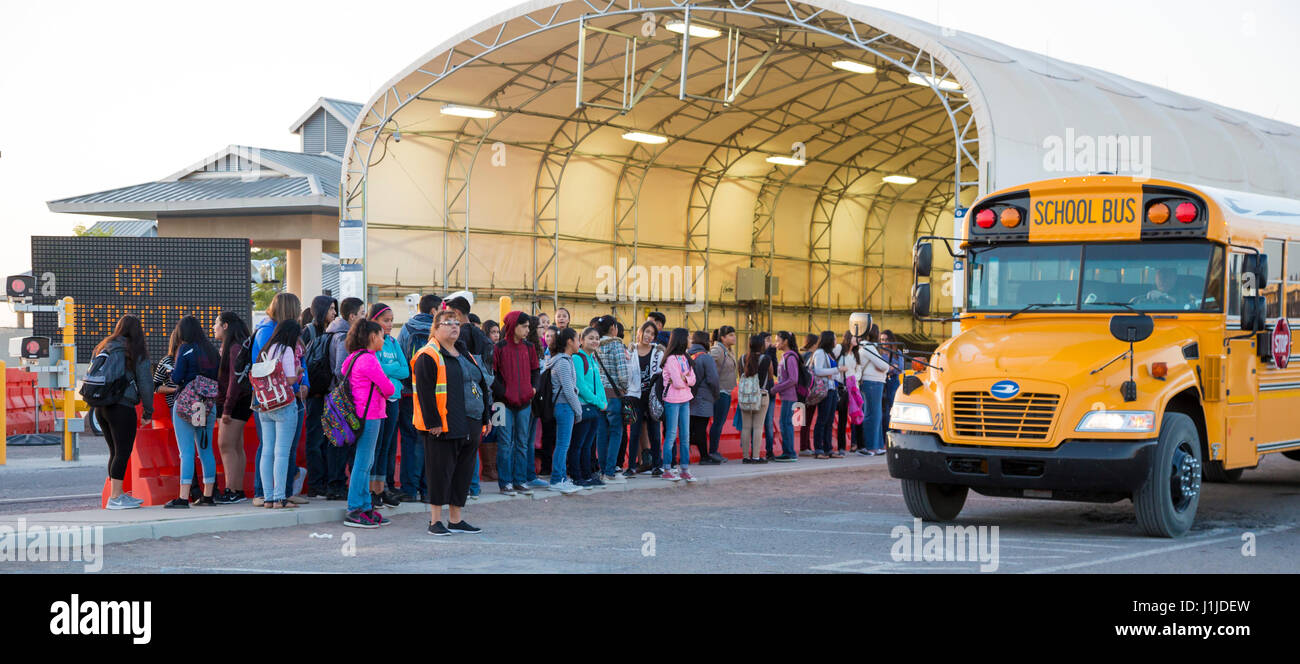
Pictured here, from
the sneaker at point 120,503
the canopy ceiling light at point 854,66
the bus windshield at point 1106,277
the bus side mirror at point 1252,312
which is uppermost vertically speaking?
the canopy ceiling light at point 854,66

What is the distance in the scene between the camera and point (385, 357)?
11484 mm

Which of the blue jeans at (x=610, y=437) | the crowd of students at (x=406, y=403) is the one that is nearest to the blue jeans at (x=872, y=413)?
the crowd of students at (x=406, y=403)

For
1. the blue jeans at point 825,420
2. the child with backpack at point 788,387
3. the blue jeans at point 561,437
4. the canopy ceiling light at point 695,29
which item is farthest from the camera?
the canopy ceiling light at point 695,29

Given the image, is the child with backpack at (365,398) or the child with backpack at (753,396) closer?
the child with backpack at (365,398)

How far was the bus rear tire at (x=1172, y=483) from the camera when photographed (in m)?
9.98

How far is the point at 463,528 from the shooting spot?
1070 centimetres

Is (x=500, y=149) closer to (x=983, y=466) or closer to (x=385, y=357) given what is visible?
(x=385, y=357)

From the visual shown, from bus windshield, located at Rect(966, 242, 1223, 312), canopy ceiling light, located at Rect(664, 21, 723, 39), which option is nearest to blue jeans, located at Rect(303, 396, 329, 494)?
bus windshield, located at Rect(966, 242, 1223, 312)

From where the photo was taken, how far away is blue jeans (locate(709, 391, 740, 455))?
17.5 metres

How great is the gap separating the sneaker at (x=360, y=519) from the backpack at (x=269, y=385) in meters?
1.10

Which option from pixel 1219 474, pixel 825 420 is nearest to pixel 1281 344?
pixel 1219 474

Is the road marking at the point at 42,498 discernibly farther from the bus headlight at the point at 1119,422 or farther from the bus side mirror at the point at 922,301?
the bus headlight at the point at 1119,422
